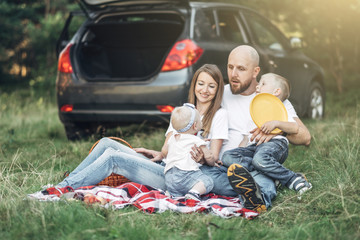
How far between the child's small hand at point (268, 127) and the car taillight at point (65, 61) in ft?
9.57

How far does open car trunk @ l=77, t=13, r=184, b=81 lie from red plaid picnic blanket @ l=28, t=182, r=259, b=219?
2.98 metres

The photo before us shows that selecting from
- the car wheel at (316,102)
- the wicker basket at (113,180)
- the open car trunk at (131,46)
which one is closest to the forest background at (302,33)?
the car wheel at (316,102)

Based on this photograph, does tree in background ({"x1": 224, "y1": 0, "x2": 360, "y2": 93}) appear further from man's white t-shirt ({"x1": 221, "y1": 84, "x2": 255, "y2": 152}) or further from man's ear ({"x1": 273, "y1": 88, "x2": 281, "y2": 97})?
man's ear ({"x1": 273, "y1": 88, "x2": 281, "y2": 97})

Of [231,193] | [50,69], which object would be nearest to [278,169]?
[231,193]

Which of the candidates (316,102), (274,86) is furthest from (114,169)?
(316,102)

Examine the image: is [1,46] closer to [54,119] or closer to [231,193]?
[54,119]

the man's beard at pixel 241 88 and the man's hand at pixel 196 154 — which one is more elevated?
the man's beard at pixel 241 88

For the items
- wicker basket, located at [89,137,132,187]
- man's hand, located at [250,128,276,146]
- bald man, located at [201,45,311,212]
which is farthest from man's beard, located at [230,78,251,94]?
wicker basket, located at [89,137,132,187]

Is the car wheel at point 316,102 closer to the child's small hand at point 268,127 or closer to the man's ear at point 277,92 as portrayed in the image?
the man's ear at point 277,92

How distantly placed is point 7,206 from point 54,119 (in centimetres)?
541

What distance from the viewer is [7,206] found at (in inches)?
115

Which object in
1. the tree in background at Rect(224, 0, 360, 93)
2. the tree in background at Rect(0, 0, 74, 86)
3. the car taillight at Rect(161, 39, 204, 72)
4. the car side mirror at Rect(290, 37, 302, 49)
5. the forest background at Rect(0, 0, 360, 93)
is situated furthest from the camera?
the tree in background at Rect(0, 0, 74, 86)

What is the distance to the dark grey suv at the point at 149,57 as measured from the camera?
511cm

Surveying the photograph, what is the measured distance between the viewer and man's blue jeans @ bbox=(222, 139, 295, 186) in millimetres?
3438
